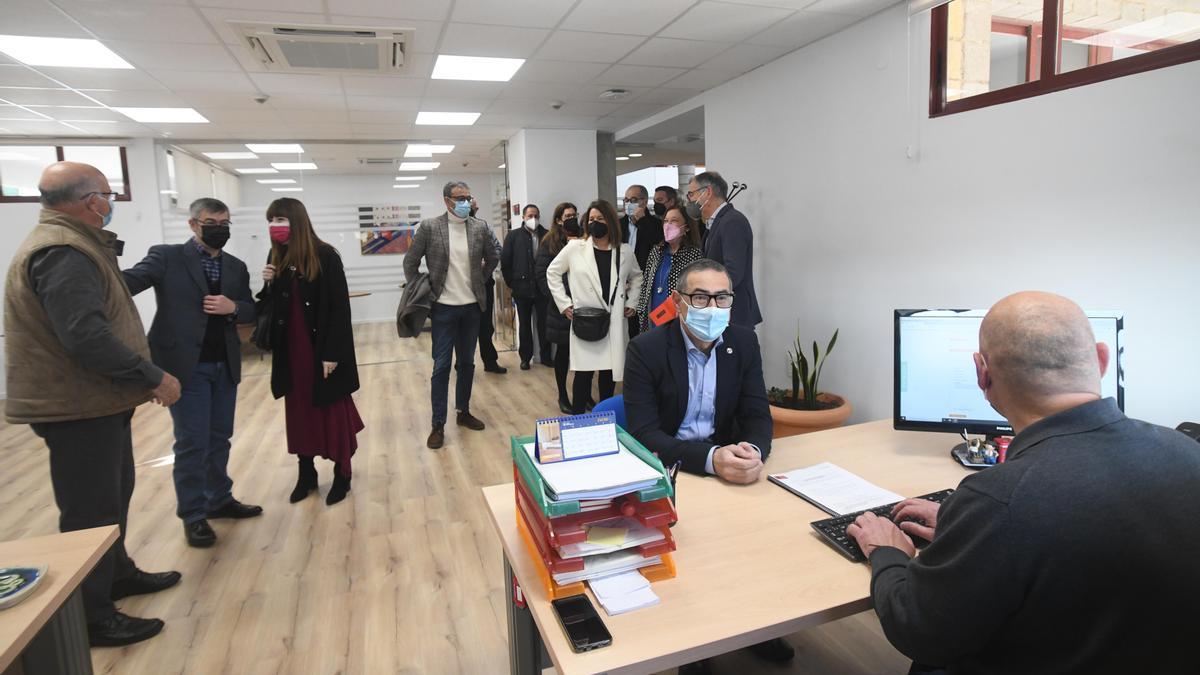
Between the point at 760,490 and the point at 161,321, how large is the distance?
2.59 meters

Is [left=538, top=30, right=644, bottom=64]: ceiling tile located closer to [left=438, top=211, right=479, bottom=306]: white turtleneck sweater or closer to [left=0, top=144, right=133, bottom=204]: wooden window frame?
[left=438, top=211, right=479, bottom=306]: white turtleneck sweater

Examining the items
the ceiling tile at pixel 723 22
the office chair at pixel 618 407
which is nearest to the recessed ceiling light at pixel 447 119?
the ceiling tile at pixel 723 22

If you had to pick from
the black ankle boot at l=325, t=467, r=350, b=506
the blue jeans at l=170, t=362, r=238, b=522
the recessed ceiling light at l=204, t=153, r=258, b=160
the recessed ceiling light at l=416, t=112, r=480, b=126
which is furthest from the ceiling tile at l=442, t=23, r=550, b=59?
the recessed ceiling light at l=204, t=153, r=258, b=160

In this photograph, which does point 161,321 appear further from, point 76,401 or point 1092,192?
point 1092,192

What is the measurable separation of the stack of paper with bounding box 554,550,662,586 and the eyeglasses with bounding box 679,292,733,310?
924 millimetres

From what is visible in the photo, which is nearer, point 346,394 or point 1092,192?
point 1092,192

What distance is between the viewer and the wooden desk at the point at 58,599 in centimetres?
121

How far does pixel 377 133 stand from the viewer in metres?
6.73

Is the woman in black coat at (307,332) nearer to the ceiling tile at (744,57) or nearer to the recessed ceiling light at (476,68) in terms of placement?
the recessed ceiling light at (476,68)

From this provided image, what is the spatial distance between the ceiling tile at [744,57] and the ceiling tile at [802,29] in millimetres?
97

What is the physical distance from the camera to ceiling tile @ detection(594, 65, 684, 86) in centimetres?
464

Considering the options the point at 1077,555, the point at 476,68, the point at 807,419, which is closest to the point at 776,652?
the point at 1077,555

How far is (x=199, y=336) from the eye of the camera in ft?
9.16

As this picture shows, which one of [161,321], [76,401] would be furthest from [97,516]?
[161,321]
